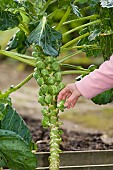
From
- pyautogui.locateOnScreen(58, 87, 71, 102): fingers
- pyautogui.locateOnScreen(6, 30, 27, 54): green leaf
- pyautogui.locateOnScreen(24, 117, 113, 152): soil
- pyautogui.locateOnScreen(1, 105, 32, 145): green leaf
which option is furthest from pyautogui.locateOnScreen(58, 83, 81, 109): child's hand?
pyautogui.locateOnScreen(24, 117, 113, 152): soil

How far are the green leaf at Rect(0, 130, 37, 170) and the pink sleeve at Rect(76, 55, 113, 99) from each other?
0.79ft

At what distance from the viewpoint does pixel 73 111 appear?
14.9ft

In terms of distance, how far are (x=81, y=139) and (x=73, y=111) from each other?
1.57m

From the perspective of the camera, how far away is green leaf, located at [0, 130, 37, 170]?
68.6 inches

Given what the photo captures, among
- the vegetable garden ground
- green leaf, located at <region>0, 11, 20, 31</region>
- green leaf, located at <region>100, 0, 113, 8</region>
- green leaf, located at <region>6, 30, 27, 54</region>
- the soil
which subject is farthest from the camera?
the vegetable garden ground

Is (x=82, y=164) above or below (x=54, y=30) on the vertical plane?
below

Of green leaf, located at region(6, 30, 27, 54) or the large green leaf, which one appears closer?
the large green leaf

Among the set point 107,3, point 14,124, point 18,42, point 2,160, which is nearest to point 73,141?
point 18,42

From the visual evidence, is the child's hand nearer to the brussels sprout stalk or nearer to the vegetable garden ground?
the brussels sprout stalk

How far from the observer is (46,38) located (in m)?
1.78

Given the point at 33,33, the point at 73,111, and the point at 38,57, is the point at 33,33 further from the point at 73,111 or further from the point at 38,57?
the point at 73,111

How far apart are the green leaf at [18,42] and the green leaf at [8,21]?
26 cm

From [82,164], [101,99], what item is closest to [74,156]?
[82,164]

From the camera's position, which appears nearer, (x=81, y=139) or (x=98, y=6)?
(x=98, y=6)
